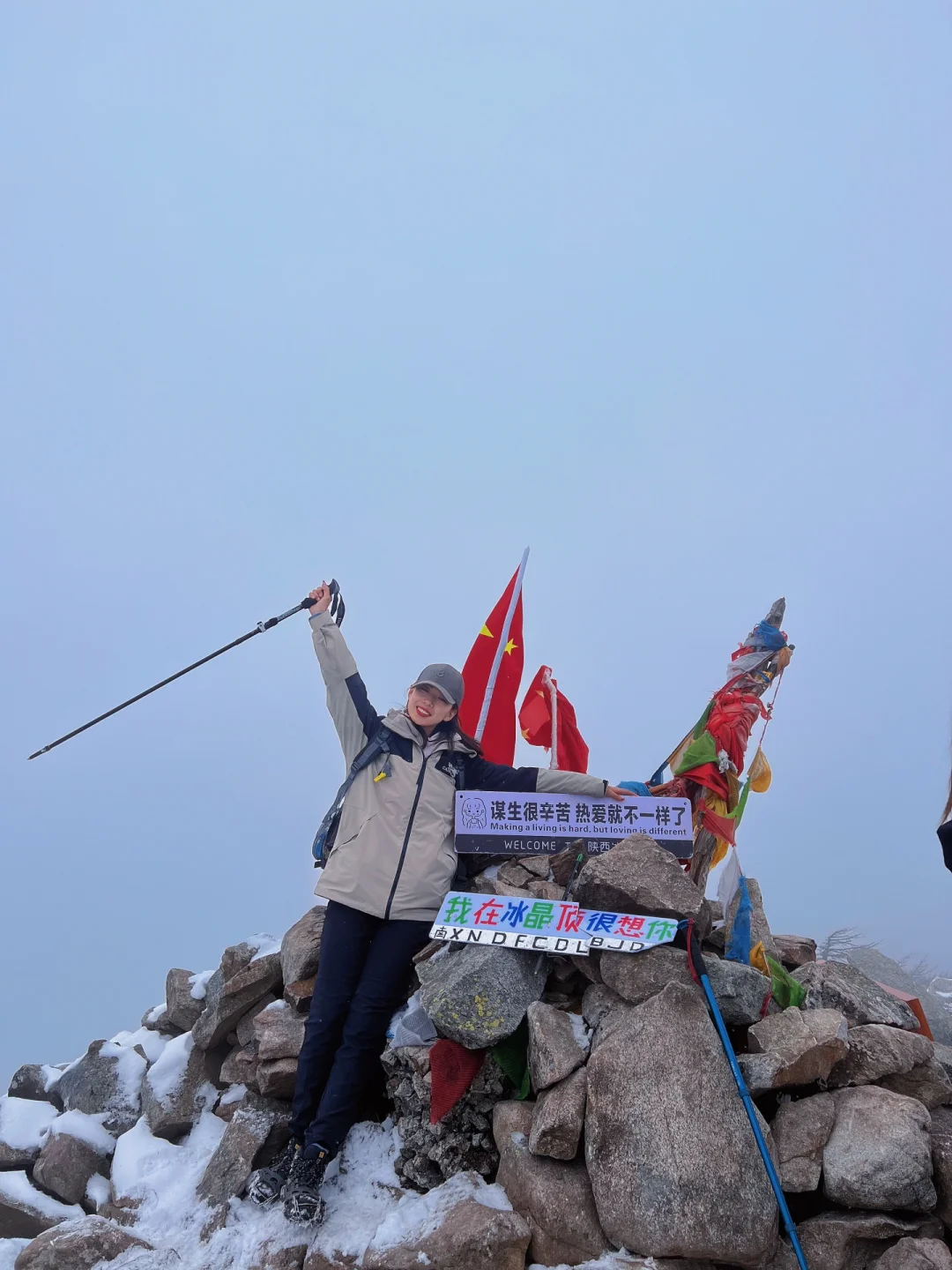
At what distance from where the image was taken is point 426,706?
23.0 ft

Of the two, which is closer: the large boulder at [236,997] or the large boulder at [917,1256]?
the large boulder at [917,1256]

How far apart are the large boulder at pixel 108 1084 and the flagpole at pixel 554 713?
554cm

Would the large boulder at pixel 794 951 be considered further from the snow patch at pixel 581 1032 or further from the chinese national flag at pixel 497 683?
the chinese national flag at pixel 497 683

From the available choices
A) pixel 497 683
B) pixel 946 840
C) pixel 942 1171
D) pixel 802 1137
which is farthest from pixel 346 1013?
pixel 497 683

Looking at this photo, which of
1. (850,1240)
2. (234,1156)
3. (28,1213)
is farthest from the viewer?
(28,1213)

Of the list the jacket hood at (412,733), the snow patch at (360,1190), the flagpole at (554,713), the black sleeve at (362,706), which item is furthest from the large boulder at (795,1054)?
the flagpole at (554,713)

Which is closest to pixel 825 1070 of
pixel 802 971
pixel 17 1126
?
pixel 802 971

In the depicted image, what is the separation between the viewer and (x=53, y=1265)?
5242 millimetres

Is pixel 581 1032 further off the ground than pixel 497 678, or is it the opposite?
pixel 497 678

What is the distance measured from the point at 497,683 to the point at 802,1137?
267 inches

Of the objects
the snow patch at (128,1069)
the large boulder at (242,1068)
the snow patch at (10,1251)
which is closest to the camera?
the snow patch at (10,1251)

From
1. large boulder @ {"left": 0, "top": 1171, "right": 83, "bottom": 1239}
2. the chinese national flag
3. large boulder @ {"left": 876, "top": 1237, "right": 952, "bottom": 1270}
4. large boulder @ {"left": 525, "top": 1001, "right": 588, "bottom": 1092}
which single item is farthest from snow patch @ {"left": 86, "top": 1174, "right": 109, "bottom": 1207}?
large boulder @ {"left": 876, "top": 1237, "right": 952, "bottom": 1270}

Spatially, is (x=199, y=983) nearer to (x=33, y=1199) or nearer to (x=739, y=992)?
(x=33, y=1199)

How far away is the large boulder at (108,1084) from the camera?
7988mm
